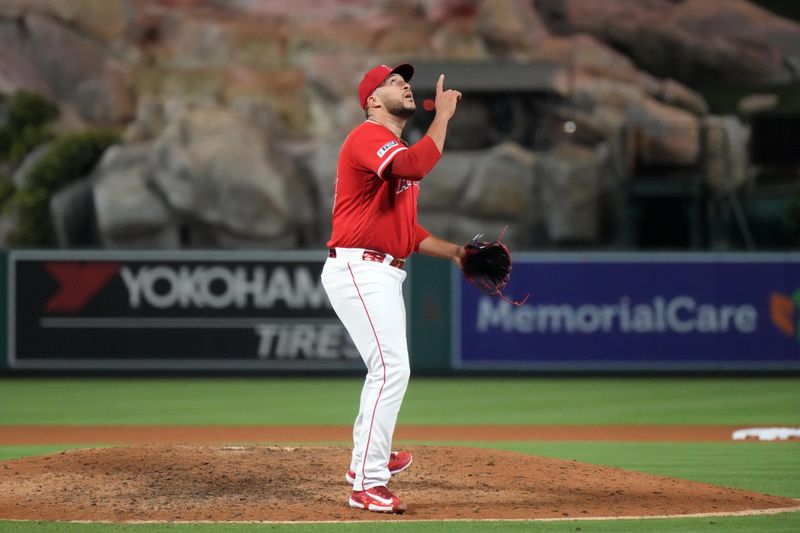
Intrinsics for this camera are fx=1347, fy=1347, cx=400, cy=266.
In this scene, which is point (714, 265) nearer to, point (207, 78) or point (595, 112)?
point (595, 112)

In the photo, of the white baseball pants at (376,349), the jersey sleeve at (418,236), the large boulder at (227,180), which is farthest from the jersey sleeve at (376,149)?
the large boulder at (227,180)

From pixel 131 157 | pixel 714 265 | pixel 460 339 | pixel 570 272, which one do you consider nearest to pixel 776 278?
pixel 714 265

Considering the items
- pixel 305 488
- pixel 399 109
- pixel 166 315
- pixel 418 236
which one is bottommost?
pixel 305 488

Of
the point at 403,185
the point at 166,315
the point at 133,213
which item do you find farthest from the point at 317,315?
the point at 403,185

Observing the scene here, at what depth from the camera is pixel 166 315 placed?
15.2 m

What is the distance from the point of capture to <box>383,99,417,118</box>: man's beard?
6120mm

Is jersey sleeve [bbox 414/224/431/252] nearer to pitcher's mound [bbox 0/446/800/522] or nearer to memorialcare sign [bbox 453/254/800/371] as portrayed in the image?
pitcher's mound [bbox 0/446/800/522]

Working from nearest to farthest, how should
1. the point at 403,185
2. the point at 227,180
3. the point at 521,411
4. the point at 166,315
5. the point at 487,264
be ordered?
the point at 403,185 < the point at 487,264 < the point at 521,411 < the point at 166,315 < the point at 227,180

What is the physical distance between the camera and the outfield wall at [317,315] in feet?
49.9

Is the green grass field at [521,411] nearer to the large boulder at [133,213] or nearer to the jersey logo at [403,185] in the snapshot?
the jersey logo at [403,185]

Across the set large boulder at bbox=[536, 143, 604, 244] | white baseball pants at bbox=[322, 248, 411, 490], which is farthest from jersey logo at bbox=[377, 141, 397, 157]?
large boulder at bbox=[536, 143, 604, 244]

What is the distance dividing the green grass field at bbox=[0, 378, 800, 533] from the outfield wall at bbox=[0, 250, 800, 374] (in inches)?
11.0

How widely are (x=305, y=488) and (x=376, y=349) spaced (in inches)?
40.0

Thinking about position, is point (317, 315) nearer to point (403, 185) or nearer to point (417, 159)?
point (403, 185)
